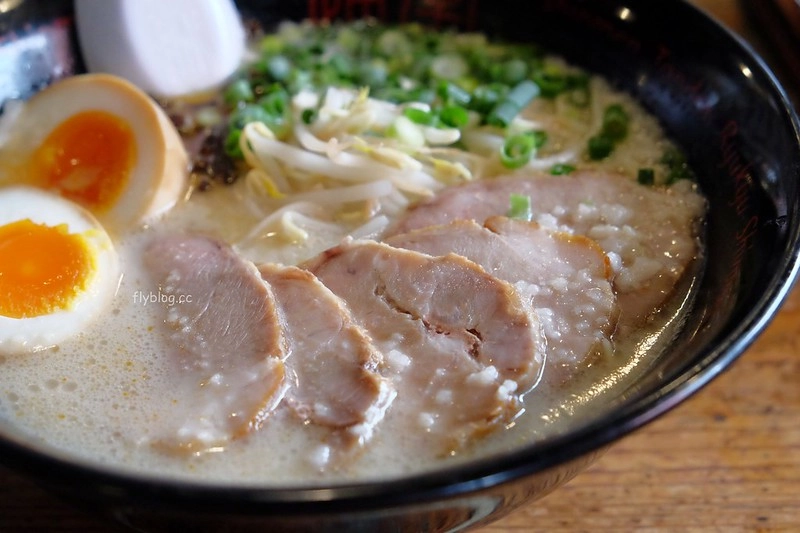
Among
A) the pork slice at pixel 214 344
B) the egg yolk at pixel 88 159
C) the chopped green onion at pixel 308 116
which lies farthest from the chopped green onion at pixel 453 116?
the egg yolk at pixel 88 159

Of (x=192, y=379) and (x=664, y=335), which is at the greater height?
(x=664, y=335)

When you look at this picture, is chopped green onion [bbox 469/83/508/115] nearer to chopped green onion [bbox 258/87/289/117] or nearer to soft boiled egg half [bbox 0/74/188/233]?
chopped green onion [bbox 258/87/289/117]

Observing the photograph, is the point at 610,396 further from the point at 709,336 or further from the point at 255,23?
the point at 255,23

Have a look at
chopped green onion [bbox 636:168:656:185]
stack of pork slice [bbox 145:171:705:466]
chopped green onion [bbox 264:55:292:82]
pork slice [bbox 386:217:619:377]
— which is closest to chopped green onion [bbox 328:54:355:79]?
chopped green onion [bbox 264:55:292:82]

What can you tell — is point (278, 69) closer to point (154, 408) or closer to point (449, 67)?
point (449, 67)

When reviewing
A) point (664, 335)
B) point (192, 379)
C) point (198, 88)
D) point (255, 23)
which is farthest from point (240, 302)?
point (255, 23)

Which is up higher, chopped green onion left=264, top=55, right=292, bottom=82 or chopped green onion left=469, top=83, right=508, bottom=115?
chopped green onion left=469, top=83, right=508, bottom=115
